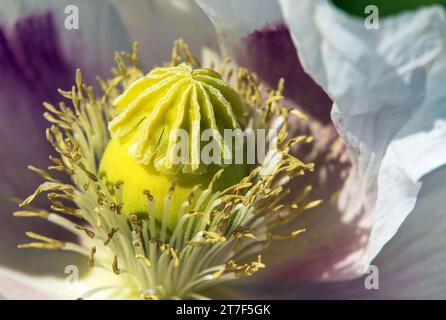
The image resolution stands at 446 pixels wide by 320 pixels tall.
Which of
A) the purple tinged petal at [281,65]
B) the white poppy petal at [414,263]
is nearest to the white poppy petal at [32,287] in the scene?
the white poppy petal at [414,263]

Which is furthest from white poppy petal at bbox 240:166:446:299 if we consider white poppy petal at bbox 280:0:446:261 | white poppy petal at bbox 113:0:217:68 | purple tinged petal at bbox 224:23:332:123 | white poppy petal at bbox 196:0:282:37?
white poppy petal at bbox 113:0:217:68

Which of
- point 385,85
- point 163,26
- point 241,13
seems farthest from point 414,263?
point 163,26

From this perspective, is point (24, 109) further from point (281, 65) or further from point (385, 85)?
point (385, 85)

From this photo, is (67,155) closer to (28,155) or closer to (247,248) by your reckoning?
(28,155)

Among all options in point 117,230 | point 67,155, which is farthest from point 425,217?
point 67,155

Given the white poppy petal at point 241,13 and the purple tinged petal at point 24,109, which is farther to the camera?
the purple tinged petal at point 24,109

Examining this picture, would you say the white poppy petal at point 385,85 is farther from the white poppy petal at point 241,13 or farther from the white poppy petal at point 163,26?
the white poppy petal at point 163,26
